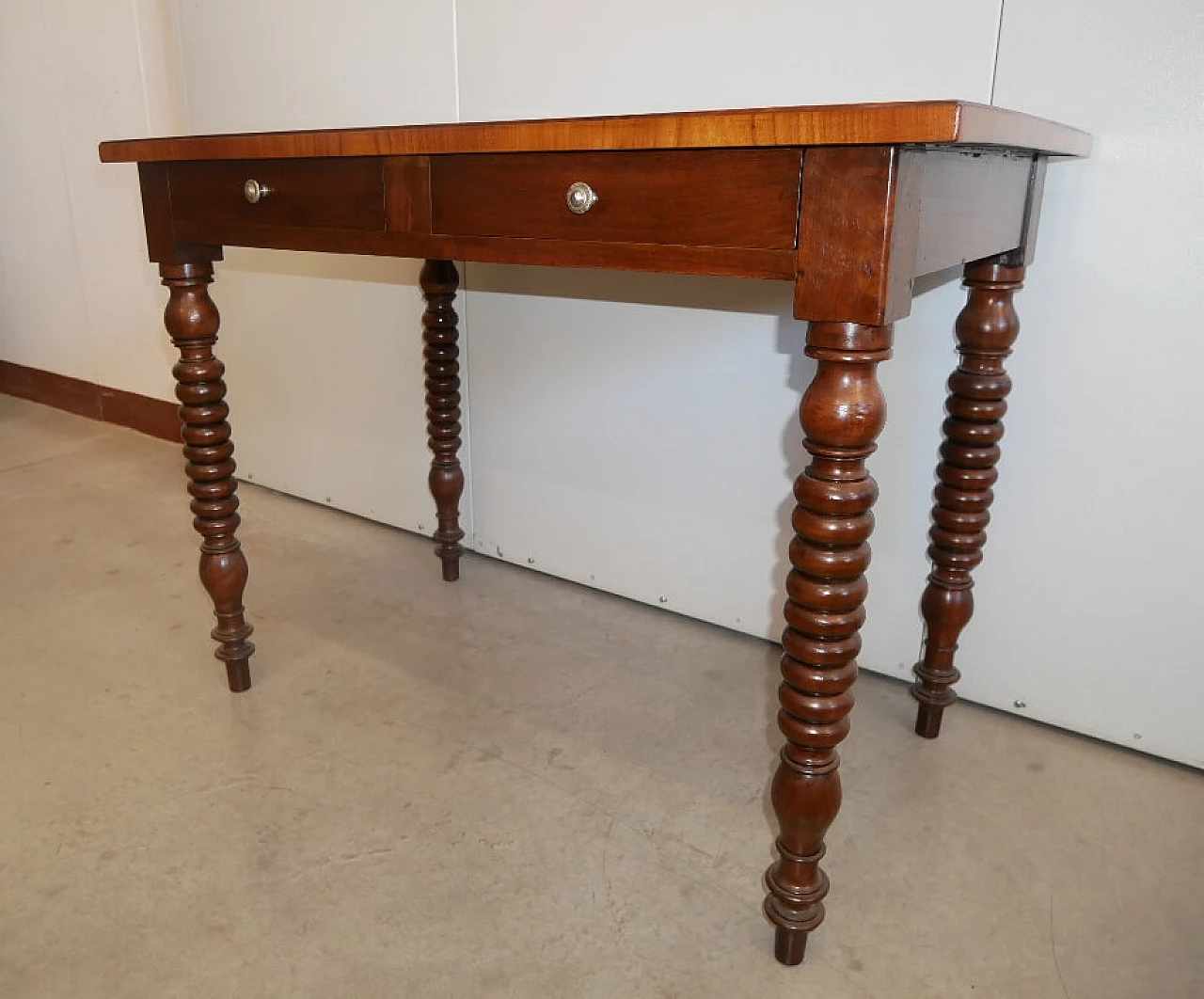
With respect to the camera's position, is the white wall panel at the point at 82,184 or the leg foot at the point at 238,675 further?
the white wall panel at the point at 82,184

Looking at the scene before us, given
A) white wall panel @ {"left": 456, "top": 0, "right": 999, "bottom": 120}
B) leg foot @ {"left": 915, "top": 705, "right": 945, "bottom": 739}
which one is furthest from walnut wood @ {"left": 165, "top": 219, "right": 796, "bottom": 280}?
leg foot @ {"left": 915, "top": 705, "right": 945, "bottom": 739}

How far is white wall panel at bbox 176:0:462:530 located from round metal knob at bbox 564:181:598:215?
3.37ft

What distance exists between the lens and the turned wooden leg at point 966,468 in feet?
4.13

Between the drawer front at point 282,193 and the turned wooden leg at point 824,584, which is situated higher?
the drawer front at point 282,193

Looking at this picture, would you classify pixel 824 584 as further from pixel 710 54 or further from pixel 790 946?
pixel 710 54

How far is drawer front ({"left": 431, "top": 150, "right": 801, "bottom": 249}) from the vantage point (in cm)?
84

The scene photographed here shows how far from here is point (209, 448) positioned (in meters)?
1.44

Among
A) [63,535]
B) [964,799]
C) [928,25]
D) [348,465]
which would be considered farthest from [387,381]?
[964,799]

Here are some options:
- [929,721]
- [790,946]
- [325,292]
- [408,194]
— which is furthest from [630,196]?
[325,292]

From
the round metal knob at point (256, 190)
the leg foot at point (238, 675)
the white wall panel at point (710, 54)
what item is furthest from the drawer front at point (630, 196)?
the leg foot at point (238, 675)

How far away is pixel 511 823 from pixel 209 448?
701 mm

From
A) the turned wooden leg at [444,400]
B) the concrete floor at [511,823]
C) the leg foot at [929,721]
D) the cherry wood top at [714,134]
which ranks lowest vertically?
the concrete floor at [511,823]

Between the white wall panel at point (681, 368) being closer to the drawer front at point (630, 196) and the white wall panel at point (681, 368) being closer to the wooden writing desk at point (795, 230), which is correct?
the wooden writing desk at point (795, 230)

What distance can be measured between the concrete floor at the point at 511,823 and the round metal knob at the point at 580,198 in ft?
2.49
